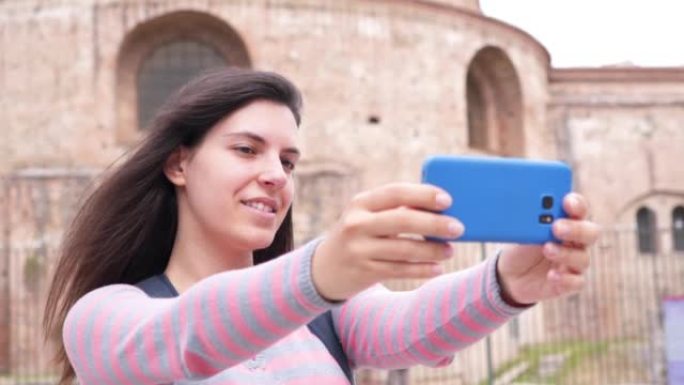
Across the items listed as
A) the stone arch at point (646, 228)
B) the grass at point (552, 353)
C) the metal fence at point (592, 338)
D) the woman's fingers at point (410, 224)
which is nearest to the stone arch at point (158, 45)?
the metal fence at point (592, 338)

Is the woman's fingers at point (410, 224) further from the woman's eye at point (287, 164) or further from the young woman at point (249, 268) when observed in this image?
the woman's eye at point (287, 164)

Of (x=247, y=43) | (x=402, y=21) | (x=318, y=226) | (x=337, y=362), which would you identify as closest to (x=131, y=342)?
(x=337, y=362)

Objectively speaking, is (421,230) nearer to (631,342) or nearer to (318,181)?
(318,181)

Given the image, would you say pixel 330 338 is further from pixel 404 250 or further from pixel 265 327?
pixel 404 250

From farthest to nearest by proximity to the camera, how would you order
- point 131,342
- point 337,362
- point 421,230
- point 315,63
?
point 315,63
point 337,362
point 131,342
point 421,230

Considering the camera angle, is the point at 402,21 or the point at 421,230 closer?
the point at 421,230

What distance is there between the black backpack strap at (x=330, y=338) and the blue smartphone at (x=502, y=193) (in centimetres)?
67

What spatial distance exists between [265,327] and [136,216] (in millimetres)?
788

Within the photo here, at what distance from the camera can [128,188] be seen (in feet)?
6.55

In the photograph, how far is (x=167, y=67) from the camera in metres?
13.8

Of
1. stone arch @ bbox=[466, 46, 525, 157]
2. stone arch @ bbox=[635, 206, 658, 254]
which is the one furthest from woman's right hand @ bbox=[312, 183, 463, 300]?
stone arch @ bbox=[635, 206, 658, 254]

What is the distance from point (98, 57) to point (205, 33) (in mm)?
1718

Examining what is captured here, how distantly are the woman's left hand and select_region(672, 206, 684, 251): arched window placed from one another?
652 inches

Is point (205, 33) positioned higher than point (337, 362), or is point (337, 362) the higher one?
point (205, 33)
